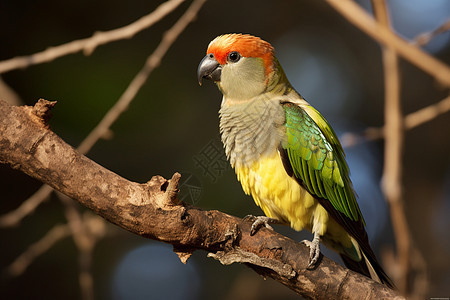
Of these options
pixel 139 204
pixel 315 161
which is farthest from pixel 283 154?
pixel 139 204

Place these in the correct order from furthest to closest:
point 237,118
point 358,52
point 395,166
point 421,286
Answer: point 358,52
point 237,118
point 421,286
point 395,166

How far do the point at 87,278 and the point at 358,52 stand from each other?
531 centimetres

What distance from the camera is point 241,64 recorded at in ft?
11.9

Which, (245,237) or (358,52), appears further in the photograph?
(358,52)

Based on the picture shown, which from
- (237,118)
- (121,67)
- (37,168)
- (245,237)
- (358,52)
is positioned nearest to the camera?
(37,168)

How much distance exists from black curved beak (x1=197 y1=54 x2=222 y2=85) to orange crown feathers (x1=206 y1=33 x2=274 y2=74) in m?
0.05

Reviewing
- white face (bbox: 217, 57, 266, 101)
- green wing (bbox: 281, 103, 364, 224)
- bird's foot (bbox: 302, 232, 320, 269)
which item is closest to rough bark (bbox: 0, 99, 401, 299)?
bird's foot (bbox: 302, 232, 320, 269)

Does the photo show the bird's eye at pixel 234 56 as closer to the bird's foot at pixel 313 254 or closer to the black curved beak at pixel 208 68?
the black curved beak at pixel 208 68

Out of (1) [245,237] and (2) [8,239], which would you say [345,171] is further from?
(2) [8,239]

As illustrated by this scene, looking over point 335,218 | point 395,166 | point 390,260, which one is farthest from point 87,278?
point 395,166

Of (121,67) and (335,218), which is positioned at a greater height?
(121,67)

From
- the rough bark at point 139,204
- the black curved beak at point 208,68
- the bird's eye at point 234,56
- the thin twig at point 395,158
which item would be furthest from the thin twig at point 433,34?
the black curved beak at point 208,68

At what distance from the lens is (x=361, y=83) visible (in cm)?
720

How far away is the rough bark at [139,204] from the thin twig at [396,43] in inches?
43.6
